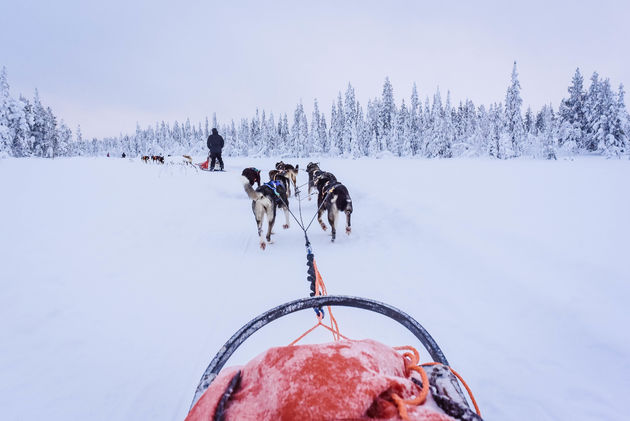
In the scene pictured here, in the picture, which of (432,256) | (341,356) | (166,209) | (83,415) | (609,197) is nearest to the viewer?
(341,356)

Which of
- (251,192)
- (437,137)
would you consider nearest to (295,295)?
(251,192)

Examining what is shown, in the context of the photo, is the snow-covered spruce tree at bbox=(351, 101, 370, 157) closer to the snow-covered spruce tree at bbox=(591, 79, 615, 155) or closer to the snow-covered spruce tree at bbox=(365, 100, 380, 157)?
the snow-covered spruce tree at bbox=(365, 100, 380, 157)

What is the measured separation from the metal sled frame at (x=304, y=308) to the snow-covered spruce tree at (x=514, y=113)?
47.2 meters

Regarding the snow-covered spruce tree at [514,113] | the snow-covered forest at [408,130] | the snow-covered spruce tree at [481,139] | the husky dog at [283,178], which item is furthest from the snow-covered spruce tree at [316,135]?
the husky dog at [283,178]

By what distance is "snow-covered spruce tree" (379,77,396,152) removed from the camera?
54.3 metres

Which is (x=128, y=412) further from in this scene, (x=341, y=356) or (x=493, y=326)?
(x=493, y=326)

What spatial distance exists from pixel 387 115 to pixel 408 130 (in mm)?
4777

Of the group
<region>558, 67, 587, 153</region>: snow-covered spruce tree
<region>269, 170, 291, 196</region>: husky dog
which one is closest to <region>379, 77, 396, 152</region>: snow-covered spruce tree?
<region>558, 67, 587, 153</region>: snow-covered spruce tree

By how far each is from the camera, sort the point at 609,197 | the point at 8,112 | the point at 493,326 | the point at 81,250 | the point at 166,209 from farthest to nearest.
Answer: the point at 8,112
the point at 166,209
the point at 609,197
the point at 81,250
the point at 493,326

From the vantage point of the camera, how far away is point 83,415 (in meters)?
1.80

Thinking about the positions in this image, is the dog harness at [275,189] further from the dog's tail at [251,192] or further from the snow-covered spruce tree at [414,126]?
the snow-covered spruce tree at [414,126]

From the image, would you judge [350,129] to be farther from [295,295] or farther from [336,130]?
[295,295]

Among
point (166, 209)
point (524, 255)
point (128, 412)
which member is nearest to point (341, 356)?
point (128, 412)

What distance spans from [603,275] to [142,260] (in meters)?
5.27
